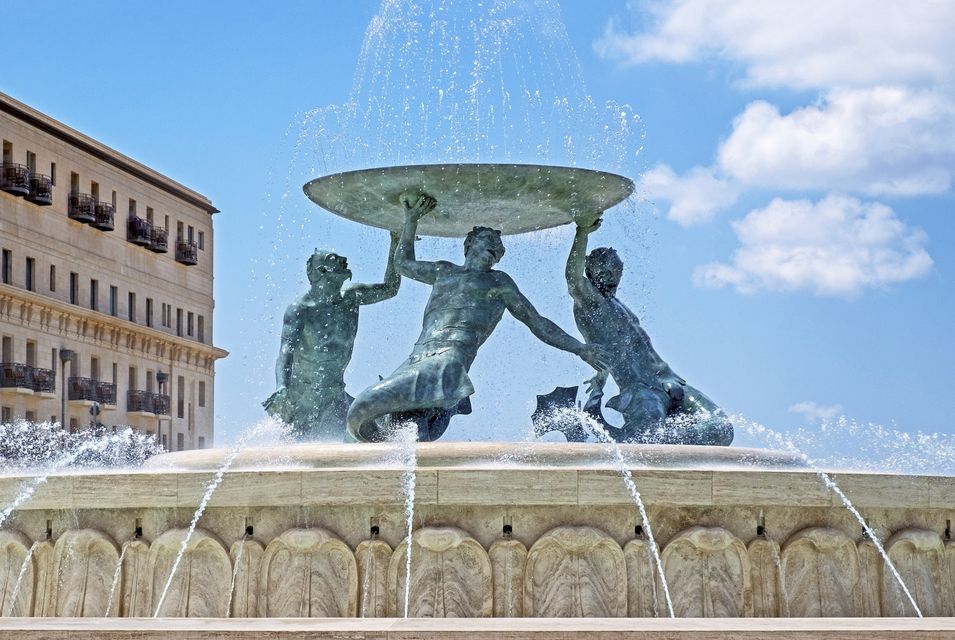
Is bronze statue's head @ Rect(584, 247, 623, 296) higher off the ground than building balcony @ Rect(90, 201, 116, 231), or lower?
lower

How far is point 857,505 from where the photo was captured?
870cm

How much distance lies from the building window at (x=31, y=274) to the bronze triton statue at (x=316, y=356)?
40486 millimetres

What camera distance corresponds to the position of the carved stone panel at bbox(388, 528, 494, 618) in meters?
8.29

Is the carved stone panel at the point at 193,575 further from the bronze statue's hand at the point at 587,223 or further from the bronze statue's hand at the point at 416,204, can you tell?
the bronze statue's hand at the point at 587,223

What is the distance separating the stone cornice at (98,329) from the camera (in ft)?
163

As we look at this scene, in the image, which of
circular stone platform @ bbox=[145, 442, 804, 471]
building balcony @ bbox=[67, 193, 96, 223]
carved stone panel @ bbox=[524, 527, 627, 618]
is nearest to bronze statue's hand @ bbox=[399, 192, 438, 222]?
circular stone platform @ bbox=[145, 442, 804, 471]

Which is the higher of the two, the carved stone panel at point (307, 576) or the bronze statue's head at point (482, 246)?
the bronze statue's head at point (482, 246)

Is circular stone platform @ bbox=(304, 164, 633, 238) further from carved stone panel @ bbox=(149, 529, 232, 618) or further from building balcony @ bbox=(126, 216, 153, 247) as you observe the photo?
building balcony @ bbox=(126, 216, 153, 247)

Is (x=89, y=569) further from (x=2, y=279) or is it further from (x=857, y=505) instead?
(x=2, y=279)

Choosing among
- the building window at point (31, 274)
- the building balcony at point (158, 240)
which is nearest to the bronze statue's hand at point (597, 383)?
the building window at point (31, 274)

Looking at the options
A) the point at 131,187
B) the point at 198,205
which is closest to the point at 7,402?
the point at 131,187

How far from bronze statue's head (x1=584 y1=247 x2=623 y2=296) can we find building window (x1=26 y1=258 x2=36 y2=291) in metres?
41.5

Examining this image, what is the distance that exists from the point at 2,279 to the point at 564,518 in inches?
1711

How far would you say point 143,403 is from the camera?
58.3 meters
